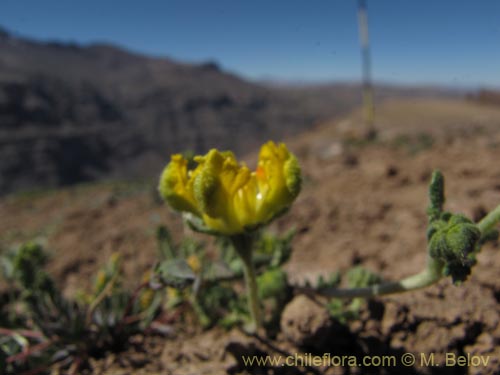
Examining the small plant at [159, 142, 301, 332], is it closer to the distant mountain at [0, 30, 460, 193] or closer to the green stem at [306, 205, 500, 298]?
the green stem at [306, 205, 500, 298]

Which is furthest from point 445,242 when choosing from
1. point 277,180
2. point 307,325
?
point 307,325

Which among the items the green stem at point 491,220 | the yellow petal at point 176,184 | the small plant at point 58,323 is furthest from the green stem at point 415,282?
the small plant at point 58,323

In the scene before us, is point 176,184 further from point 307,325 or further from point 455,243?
point 455,243

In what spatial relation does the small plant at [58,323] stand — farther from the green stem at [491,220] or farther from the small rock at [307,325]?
the green stem at [491,220]

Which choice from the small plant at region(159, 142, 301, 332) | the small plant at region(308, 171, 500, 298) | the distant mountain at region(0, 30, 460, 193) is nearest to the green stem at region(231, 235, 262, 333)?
the small plant at region(159, 142, 301, 332)

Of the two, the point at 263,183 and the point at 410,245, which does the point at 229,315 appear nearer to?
the point at 263,183
